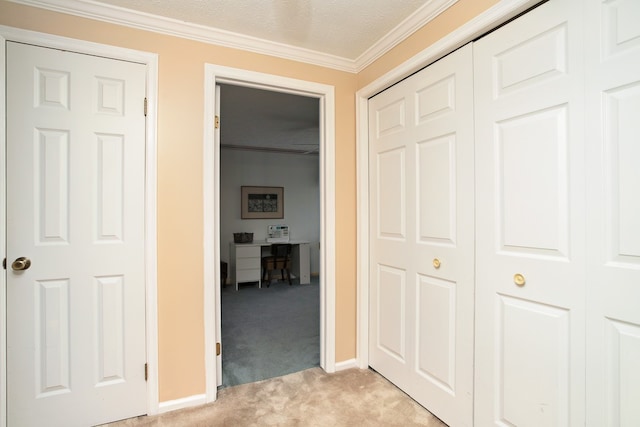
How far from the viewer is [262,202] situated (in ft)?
19.0

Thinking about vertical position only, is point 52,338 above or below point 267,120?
below

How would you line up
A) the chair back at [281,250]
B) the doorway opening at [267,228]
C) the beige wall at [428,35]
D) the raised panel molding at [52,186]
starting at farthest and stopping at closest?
the chair back at [281,250]
the doorway opening at [267,228]
the raised panel molding at [52,186]
the beige wall at [428,35]

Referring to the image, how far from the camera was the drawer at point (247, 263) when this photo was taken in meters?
5.13

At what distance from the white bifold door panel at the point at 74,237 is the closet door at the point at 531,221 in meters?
1.86

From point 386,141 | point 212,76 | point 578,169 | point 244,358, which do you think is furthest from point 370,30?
point 244,358

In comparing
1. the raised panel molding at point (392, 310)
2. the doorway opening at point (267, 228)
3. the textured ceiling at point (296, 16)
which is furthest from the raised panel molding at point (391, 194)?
the doorway opening at point (267, 228)

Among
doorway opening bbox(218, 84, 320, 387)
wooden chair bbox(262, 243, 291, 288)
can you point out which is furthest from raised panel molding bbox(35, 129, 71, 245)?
wooden chair bbox(262, 243, 291, 288)

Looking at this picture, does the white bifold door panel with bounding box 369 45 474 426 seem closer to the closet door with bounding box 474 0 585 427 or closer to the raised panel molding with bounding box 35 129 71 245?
the closet door with bounding box 474 0 585 427

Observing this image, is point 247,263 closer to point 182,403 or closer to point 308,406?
point 182,403

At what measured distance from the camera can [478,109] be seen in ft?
5.13

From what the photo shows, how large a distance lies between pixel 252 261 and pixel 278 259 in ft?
1.39

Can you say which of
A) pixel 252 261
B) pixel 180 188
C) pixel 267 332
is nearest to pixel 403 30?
pixel 180 188

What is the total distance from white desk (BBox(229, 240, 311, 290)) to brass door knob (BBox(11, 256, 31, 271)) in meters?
3.49

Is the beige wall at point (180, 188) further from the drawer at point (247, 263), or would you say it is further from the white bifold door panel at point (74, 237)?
the drawer at point (247, 263)
